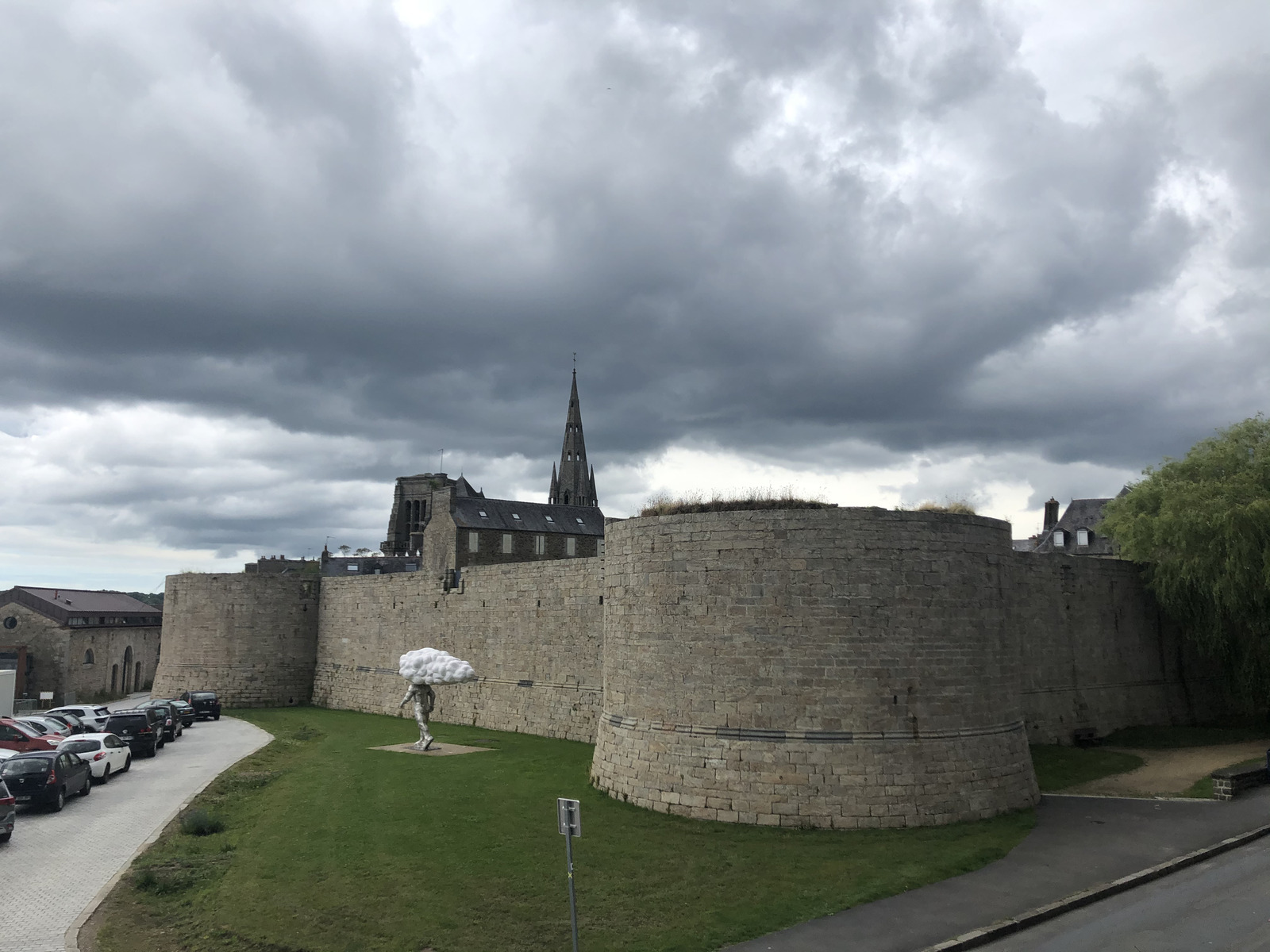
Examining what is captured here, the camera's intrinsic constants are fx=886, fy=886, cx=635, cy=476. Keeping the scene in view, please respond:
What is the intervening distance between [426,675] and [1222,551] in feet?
80.1

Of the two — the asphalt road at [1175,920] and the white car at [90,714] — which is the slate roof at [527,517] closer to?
the white car at [90,714]

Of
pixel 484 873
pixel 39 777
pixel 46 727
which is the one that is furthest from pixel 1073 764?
pixel 46 727

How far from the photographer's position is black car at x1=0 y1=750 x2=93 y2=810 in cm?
1830

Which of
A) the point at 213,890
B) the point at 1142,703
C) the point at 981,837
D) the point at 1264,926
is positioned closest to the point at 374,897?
the point at 213,890

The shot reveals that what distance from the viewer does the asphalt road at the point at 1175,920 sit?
11.1 meters

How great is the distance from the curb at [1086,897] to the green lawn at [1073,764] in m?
4.64

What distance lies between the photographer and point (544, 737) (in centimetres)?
2770

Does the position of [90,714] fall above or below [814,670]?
below

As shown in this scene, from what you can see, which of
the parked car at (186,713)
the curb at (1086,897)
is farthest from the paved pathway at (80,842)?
the curb at (1086,897)

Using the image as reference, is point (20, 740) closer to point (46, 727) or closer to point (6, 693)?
point (46, 727)

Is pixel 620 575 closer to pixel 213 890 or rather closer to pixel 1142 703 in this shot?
pixel 213 890

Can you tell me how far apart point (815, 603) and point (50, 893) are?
519 inches

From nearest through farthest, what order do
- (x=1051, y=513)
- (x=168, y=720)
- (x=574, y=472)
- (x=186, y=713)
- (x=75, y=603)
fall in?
(x=168, y=720) < (x=186, y=713) < (x=75, y=603) < (x=1051, y=513) < (x=574, y=472)

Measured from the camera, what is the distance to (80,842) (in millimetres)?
16219
